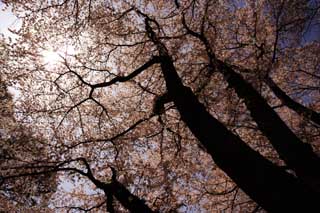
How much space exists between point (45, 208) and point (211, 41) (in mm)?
9621

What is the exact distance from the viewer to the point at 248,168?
4.73 meters

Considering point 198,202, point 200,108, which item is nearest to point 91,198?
point 198,202

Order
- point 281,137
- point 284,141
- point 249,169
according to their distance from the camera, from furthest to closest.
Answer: point 281,137 < point 284,141 < point 249,169

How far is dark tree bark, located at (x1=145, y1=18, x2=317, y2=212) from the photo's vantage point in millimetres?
4152

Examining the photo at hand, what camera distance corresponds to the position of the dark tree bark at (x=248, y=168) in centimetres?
415

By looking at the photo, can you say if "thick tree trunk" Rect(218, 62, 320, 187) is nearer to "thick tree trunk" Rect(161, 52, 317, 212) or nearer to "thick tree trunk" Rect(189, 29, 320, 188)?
"thick tree trunk" Rect(189, 29, 320, 188)

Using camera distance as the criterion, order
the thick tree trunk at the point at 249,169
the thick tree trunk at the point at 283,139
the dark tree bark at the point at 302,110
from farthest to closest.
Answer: the dark tree bark at the point at 302,110
the thick tree trunk at the point at 283,139
the thick tree trunk at the point at 249,169

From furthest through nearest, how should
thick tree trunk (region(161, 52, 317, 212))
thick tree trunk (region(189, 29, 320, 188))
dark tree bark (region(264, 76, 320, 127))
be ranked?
dark tree bark (region(264, 76, 320, 127))
thick tree trunk (region(189, 29, 320, 188))
thick tree trunk (region(161, 52, 317, 212))

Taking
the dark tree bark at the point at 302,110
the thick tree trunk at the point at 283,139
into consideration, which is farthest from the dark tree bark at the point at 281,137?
the dark tree bark at the point at 302,110

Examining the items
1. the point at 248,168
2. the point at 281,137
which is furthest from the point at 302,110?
the point at 248,168

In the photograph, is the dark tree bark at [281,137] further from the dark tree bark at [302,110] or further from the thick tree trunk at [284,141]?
the dark tree bark at [302,110]

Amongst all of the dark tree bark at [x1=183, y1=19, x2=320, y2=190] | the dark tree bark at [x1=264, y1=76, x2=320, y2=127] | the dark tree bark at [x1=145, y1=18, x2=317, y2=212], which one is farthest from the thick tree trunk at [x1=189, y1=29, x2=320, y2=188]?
the dark tree bark at [x1=264, y1=76, x2=320, y2=127]

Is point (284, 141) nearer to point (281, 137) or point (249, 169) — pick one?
point (281, 137)

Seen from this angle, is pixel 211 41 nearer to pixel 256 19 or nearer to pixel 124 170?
pixel 256 19
